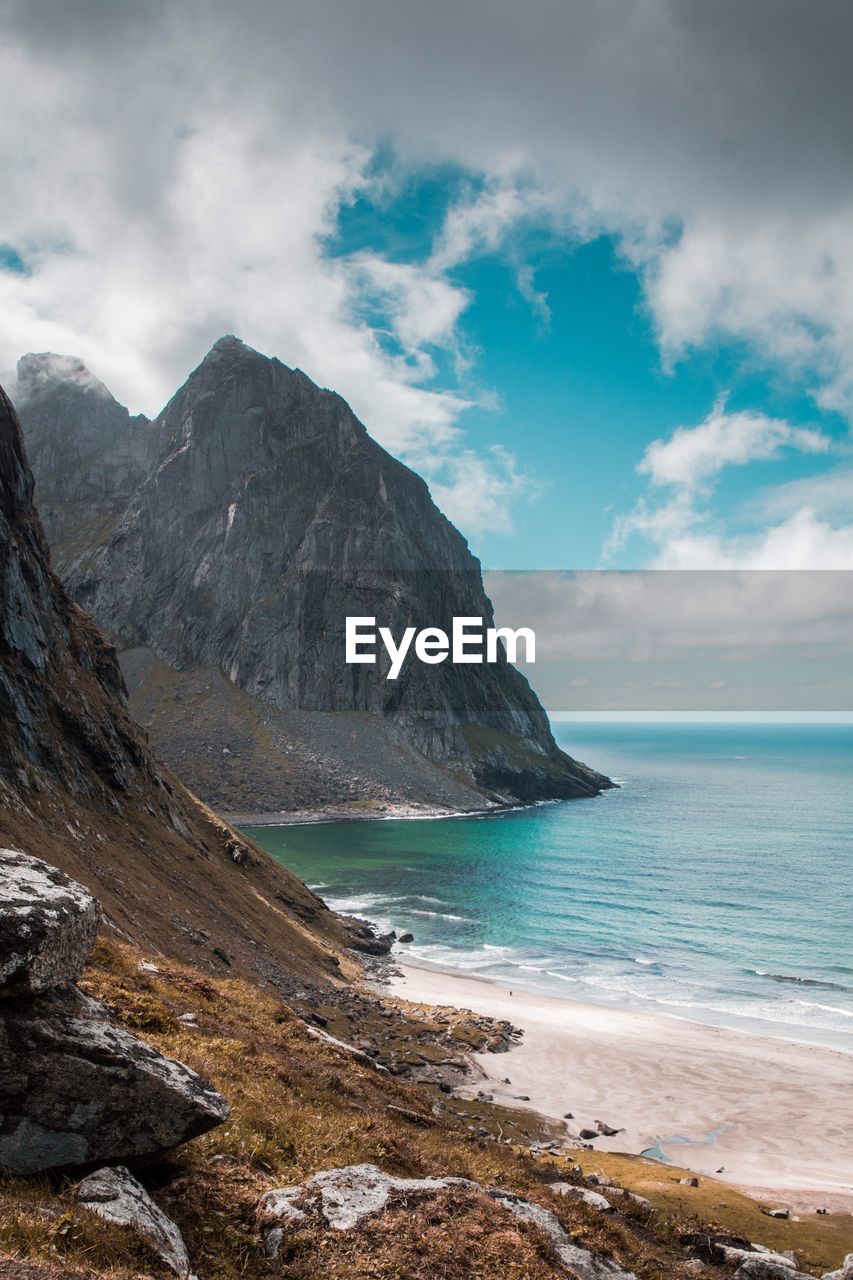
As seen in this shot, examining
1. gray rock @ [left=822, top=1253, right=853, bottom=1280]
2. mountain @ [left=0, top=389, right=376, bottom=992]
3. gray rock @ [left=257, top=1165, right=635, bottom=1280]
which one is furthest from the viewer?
mountain @ [left=0, top=389, right=376, bottom=992]

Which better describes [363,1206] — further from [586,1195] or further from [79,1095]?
[586,1195]

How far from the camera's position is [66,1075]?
8.19 metres

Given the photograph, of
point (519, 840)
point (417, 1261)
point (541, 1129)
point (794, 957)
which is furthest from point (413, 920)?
point (417, 1261)

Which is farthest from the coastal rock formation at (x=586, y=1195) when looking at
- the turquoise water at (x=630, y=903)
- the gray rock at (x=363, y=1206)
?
the turquoise water at (x=630, y=903)

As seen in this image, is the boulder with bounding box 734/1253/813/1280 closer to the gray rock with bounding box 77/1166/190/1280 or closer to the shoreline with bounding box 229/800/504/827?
the gray rock with bounding box 77/1166/190/1280

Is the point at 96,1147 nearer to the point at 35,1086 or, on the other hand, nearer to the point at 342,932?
the point at 35,1086

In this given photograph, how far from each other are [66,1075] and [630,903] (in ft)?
287

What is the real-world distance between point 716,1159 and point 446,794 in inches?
6000

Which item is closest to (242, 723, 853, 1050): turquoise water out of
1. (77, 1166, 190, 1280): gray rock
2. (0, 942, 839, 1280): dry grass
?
(0, 942, 839, 1280): dry grass

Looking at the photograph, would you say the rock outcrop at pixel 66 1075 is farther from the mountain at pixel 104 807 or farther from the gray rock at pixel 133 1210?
the mountain at pixel 104 807

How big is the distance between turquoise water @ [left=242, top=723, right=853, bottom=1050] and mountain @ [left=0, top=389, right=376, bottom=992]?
2463cm

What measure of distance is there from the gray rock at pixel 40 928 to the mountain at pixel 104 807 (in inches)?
732

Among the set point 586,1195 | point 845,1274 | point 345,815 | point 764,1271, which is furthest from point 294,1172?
point 345,815

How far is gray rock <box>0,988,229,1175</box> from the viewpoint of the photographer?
25.9 ft
